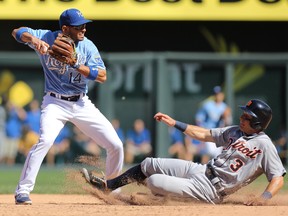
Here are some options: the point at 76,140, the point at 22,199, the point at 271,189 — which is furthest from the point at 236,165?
the point at 76,140

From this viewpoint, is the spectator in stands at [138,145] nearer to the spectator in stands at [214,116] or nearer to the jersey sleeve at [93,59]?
the spectator in stands at [214,116]

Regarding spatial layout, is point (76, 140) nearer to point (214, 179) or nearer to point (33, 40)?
point (33, 40)

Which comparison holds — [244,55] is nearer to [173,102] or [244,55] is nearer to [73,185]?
[173,102]

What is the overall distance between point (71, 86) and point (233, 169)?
1.58m

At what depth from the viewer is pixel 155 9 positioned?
13.3 meters

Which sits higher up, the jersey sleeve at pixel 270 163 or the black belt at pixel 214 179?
the jersey sleeve at pixel 270 163

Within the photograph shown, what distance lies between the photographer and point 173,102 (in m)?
13.9

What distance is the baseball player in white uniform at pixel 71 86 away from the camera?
7.08 meters

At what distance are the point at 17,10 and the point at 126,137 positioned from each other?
260cm

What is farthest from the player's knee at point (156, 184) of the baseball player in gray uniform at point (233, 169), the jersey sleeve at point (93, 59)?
the jersey sleeve at point (93, 59)

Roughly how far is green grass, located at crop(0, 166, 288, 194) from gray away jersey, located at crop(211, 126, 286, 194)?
81 cm

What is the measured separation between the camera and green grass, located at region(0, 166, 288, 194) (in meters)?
7.46

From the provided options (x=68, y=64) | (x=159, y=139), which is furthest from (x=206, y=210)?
(x=159, y=139)

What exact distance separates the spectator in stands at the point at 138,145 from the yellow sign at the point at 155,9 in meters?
1.76
